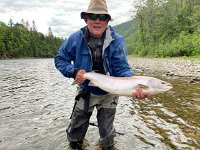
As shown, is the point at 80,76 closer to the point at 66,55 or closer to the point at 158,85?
the point at 66,55

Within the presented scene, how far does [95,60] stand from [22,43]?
132997 mm

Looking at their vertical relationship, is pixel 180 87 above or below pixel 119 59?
below

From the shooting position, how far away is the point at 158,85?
204 inches

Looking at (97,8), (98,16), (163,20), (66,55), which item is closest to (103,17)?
(98,16)

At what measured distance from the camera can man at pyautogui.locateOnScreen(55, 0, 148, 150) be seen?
5912 mm

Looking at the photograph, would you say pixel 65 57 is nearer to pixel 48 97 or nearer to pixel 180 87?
pixel 48 97

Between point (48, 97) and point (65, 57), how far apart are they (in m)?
9.94

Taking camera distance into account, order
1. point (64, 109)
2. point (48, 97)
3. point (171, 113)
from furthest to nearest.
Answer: point (48, 97), point (64, 109), point (171, 113)

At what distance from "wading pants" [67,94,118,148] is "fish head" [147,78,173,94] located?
1324mm

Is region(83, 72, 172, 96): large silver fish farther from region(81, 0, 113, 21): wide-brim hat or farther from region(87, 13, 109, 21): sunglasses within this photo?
region(81, 0, 113, 21): wide-brim hat

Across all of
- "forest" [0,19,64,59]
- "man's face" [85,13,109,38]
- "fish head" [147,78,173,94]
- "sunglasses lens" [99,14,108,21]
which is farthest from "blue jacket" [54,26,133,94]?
"forest" [0,19,64,59]

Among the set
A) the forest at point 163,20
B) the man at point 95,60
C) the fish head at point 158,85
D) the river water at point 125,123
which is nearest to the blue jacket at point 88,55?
the man at point 95,60

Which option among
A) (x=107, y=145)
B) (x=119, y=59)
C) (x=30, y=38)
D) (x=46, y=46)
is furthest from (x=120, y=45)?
(x=46, y=46)

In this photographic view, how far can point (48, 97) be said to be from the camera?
52.2ft
